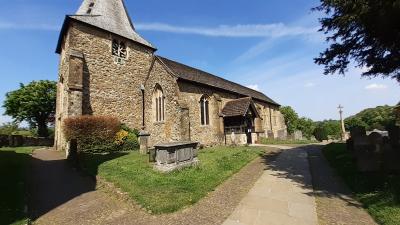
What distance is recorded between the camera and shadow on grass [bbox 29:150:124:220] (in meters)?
7.95

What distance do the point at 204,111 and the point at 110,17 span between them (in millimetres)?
12377

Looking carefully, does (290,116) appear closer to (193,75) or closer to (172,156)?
(193,75)

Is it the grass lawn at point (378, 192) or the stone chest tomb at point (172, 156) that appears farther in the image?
the stone chest tomb at point (172, 156)

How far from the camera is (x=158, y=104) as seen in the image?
2220 cm

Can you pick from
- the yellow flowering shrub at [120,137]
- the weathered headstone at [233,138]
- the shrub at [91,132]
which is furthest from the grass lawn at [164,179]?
the weathered headstone at [233,138]

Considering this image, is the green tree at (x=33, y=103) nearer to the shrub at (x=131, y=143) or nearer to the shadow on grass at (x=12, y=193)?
the shrub at (x=131, y=143)

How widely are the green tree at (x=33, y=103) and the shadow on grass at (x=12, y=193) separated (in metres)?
29.5

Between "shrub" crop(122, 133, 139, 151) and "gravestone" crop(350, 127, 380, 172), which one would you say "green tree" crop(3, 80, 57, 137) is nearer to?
"shrub" crop(122, 133, 139, 151)

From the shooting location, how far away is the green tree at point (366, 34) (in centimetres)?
753

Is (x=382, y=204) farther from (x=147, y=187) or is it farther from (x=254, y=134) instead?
(x=254, y=134)

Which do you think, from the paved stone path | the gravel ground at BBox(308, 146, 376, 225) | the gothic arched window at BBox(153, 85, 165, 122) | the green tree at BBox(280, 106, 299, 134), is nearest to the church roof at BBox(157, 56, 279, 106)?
the gothic arched window at BBox(153, 85, 165, 122)

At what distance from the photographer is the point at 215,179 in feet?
31.2

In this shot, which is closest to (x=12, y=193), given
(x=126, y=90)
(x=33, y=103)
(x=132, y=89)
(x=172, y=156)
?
(x=172, y=156)

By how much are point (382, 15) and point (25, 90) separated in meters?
44.0
